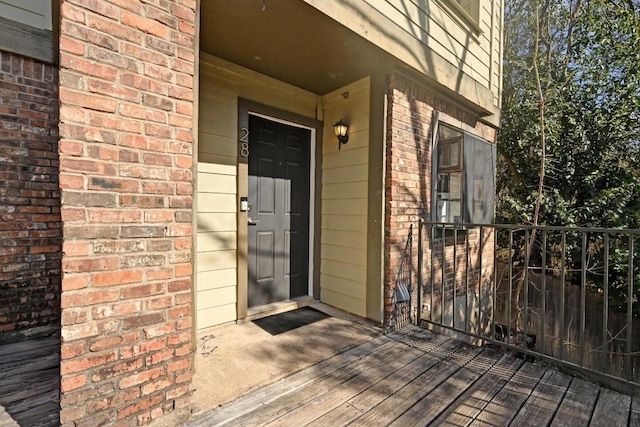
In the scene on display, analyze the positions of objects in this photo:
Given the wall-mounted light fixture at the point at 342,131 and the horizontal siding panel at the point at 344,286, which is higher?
the wall-mounted light fixture at the point at 342,131

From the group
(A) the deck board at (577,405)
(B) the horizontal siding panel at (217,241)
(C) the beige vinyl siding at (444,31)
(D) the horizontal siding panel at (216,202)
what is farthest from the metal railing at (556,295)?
(D) the horizontal siding panel at (216,202)

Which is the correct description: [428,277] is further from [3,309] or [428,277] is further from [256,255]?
[3,309]

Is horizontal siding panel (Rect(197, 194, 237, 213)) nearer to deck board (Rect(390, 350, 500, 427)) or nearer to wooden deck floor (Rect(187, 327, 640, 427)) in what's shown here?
wooden deck floor (Rect(187, 327, 640, 427))

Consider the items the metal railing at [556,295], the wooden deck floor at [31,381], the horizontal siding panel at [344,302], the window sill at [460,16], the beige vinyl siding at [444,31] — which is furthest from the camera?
the metal railing at [556,295]

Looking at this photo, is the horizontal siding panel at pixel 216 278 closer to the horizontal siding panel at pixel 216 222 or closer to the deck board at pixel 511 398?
the horizontal siding panel at pixel 216 222

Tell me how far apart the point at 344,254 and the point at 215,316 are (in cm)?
137

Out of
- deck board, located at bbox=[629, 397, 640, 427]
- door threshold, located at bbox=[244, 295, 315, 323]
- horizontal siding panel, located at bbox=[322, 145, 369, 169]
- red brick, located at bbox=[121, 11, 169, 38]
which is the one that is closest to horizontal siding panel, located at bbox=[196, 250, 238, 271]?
door threshold, located at bbox=[244, 295, 315, 323]

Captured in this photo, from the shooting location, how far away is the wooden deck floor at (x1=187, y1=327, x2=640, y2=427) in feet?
5.21

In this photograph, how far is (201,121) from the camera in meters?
2.60

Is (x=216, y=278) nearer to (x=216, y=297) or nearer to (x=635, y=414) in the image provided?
(x=216, y=297)

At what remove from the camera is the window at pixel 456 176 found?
3.43 metres

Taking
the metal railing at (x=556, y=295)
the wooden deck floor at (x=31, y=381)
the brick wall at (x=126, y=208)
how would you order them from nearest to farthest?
the brick wall at (x=126, y=208) → the wooden deck floor at (x=31, y=381) → the metal railing at (x=556, y=295)

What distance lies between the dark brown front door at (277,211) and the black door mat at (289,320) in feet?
0.75

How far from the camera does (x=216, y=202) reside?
270 centimetres
